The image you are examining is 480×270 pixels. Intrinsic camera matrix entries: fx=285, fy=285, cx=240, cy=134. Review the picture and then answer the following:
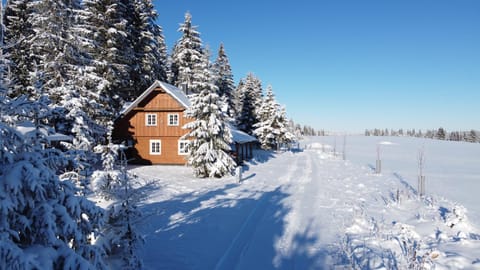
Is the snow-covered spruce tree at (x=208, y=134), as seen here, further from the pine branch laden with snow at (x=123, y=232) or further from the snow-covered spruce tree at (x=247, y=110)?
the snow-covered spruce tree at (x=247, y=110)

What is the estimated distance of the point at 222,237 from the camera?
8.03m

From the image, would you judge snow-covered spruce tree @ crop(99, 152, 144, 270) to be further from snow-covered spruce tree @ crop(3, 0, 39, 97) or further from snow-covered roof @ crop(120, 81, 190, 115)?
snow-covered spruce tree @ crop(3, 0, 39, 97)

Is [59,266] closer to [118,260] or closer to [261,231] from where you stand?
[118,260]

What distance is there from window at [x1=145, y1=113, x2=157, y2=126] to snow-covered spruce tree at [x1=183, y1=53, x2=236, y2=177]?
7.19 metres

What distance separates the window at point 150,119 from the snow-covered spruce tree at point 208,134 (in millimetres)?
7191

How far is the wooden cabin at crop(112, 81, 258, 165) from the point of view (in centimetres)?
2559

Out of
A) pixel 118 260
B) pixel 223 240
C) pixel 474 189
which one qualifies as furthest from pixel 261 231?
pixel 474 189

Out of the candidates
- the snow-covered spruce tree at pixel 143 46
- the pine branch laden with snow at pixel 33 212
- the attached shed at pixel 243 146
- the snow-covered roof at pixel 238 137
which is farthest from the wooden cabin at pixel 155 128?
the pine branch laden with snow at pixel 33 212

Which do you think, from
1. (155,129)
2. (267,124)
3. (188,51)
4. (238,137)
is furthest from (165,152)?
(267,124)

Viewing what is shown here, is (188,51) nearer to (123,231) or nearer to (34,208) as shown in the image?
(123,231)

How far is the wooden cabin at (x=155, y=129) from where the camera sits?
25594 millimetres

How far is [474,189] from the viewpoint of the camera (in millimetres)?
18375

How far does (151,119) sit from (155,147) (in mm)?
2605

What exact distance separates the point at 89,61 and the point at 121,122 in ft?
20.7
